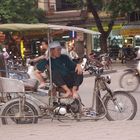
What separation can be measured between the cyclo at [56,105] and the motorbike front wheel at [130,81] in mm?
6596

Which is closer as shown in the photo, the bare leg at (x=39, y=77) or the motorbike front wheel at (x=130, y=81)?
the bare leg at (x=39, y=77)

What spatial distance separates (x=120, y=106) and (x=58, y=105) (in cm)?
116

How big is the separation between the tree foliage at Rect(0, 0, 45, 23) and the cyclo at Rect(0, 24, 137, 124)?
30606mm

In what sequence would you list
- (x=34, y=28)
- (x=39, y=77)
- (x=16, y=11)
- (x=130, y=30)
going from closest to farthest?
(x=34, y=28) < (x=39, y=77) < (x=16, y=11) < (x=130, y=30)

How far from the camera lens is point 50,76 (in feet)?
31.1

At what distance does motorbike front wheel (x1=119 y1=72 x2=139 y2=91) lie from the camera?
16375mm

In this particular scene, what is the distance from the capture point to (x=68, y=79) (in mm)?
9602

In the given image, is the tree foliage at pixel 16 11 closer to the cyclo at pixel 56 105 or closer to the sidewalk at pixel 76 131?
the cyclo at pixel 56 105

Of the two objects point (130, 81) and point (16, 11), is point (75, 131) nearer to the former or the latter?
point (130, 81)

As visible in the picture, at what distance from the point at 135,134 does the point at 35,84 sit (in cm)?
254

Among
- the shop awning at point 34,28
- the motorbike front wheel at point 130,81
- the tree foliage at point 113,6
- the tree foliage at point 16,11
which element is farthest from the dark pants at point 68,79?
the tree foliage at point 16,11

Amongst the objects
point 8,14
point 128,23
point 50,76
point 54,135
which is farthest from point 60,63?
point 128,23

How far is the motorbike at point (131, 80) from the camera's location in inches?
644

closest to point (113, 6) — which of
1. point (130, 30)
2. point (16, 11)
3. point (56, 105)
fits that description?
point (16, 11)
